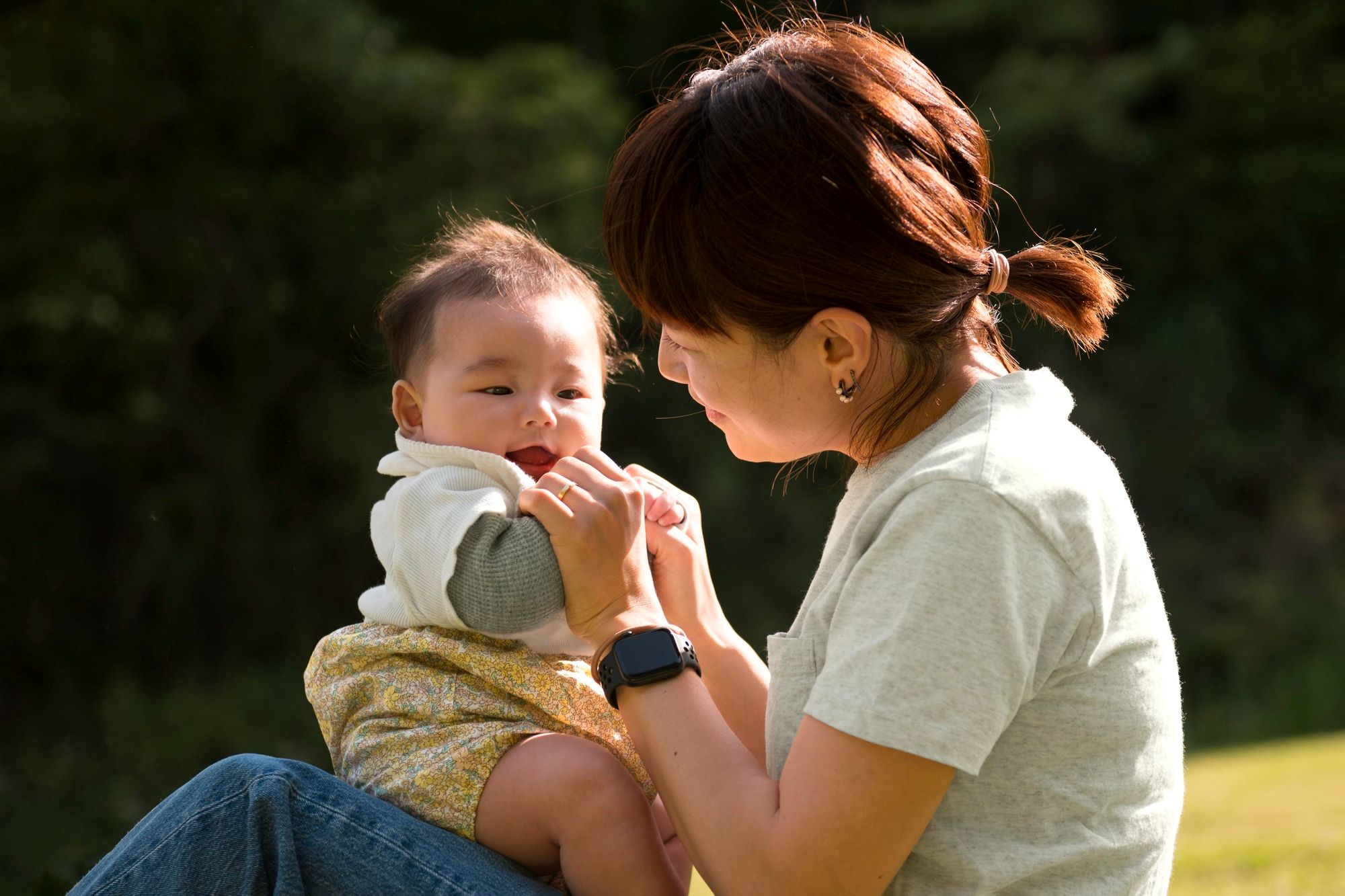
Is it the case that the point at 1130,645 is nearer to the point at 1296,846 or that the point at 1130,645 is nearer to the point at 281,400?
the point at 1296,846

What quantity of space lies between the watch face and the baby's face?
0.41 meters

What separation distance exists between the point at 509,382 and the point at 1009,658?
33.5 inches

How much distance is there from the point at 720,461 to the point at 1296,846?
3736 mm

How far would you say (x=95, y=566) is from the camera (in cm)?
645

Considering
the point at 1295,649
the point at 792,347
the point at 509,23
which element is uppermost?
the point at 509,23

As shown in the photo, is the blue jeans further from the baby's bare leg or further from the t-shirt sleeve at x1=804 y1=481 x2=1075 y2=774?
the t-shirt sleeve at x1=804 y1=481 x2=1075 y2=774

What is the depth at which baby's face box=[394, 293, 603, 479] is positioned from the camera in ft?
5.97

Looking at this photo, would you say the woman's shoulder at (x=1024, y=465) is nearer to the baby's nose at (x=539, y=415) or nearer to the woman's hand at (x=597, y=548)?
the woman's hand at (x=597, y=548)

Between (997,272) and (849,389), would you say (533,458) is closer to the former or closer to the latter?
(849,389)

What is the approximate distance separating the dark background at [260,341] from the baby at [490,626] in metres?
3.24

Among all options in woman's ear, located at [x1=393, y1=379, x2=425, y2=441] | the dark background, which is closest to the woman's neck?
woman's ear, located at [x1=393, y1=379, x2=425, y2=441]

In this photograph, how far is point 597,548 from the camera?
1.59m

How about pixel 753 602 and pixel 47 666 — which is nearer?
pixel 47 666

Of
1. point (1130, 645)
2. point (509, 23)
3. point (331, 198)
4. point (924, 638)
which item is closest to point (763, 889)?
point (924, 638)
